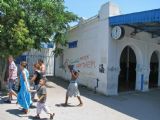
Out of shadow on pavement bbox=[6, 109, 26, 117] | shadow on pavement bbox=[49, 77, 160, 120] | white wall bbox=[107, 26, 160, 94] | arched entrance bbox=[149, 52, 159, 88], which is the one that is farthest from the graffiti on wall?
shadow on pavement bbox=[6, 109, 26, 117]

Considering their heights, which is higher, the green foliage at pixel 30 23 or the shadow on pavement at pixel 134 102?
the green foliage at pixel 30 23

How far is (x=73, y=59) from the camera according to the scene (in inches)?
832

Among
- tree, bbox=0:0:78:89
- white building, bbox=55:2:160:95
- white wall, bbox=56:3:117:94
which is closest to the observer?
tree, bbox=0:0:78:89

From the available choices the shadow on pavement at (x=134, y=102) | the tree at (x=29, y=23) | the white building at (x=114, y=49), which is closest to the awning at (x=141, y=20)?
the white building at (x=114, y=49)

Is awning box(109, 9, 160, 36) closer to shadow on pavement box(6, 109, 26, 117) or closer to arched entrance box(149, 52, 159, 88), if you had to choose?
arched entrance box(149, 52, 159, 88)

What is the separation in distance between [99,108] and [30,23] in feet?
18.3

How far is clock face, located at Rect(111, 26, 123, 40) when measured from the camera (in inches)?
610

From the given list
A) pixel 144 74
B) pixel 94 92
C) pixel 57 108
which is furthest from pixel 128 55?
pixel 57 108

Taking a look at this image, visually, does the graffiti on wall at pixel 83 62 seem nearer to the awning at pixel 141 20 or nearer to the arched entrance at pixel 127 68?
the arched entrance at pixel 127 68

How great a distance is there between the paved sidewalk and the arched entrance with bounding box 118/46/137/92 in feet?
11.8

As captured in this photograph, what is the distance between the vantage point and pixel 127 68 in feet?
69.7

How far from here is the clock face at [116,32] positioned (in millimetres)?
15484

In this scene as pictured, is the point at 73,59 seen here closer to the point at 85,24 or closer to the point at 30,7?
the point at 85,24

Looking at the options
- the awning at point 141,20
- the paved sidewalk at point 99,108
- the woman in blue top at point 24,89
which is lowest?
the paved sidewalk at point 99,108
